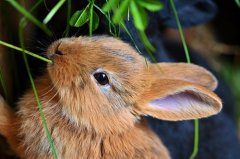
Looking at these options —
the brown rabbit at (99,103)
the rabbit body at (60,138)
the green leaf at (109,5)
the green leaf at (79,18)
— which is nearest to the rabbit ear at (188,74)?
the brown rabbit at (99,103)

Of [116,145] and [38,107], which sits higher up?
[38,107]

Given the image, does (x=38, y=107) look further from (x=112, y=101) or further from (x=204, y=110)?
(x=204, y=110)

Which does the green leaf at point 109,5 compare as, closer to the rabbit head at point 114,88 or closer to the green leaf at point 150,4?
the green leaf at point 150,4

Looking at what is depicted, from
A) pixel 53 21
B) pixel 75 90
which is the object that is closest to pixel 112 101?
pixel 75 90

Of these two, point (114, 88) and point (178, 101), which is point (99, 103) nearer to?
point (114, 88)

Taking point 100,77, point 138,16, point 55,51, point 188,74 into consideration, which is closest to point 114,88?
point 100,77

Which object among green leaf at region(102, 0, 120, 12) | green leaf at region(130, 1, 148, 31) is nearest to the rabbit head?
green leaf at region(102, 0, 120, 12)
